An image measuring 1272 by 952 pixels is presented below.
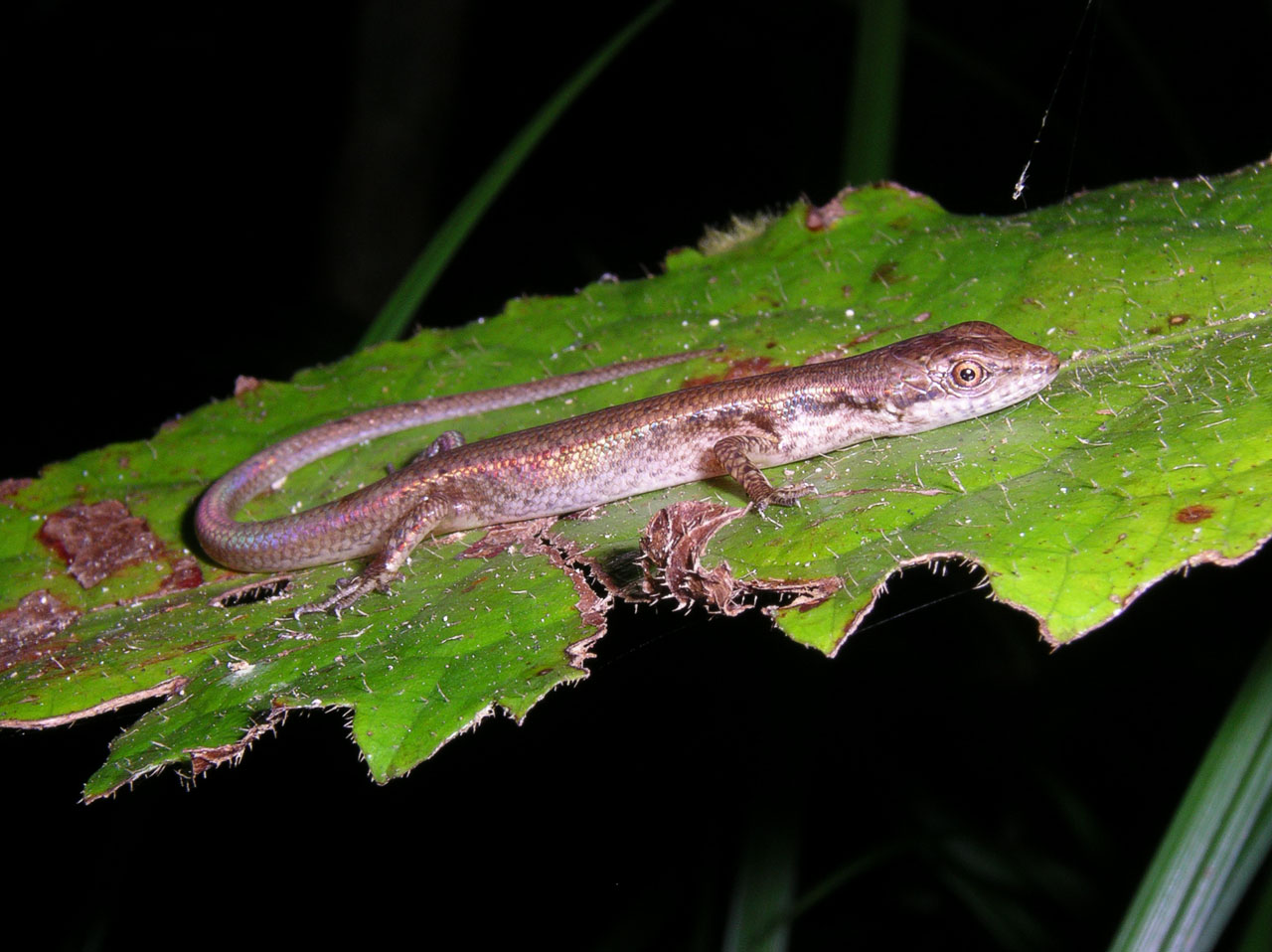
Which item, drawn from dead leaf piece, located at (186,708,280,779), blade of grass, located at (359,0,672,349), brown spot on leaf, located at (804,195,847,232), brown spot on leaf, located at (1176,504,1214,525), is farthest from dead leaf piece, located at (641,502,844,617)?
blade of grass, located at (359,0,672,349)

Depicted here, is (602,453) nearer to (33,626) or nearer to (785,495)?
(785,495)

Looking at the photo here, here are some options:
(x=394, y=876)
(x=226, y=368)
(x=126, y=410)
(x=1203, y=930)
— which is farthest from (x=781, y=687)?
(x=126, y=410)

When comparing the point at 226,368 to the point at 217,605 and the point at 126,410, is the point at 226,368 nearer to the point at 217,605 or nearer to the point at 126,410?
the point at 126,410

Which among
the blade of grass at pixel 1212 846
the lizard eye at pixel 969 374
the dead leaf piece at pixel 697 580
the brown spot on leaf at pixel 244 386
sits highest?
the brown spot on leaf at pixel 244 386

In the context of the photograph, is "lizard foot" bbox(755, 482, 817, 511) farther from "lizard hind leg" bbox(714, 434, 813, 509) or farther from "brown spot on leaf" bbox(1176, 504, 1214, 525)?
"brown spot on leaf" bbox(1176, 504, 1214, 525)

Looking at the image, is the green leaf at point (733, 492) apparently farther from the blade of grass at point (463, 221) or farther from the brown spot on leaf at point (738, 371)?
the blade of grass at point (463, 221)

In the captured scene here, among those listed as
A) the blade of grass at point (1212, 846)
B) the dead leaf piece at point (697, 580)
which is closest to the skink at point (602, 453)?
the dead leaf piece at point (697, 580)

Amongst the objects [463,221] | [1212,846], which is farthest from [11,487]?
[1212,846]
